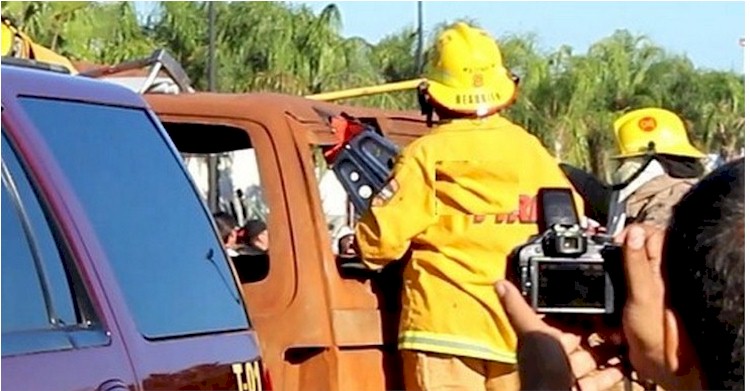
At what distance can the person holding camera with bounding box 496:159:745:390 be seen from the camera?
2014 millimetres

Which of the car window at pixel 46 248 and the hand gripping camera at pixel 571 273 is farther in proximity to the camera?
the car window at pixel 46 248

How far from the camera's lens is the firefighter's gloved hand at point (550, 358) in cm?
238

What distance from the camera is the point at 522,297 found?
2.54 m

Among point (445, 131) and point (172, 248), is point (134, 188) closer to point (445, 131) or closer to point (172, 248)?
point (172, 248)

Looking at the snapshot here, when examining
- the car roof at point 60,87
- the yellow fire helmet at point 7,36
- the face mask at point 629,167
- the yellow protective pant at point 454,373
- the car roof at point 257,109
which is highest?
the yellow fire helmet at point 7,36

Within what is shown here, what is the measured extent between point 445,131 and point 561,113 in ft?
78.0

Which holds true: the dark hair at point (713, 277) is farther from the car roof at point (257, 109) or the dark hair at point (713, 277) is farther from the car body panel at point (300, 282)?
the car roof at point (257, 109)

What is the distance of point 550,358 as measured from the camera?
7.82 ft

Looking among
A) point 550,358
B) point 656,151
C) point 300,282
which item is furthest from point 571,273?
point 656,151

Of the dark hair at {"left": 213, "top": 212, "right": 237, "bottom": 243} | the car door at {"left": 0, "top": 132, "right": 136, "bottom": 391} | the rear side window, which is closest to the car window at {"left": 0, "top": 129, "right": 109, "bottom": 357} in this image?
the car door at {"left": 0, "top": 132, "right": 136, "bottom": 391}

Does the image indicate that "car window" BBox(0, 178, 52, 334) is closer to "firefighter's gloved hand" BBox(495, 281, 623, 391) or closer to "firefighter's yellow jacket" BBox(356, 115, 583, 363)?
"firefighter's gloved hand" BBox(495, 281, 623, 391)

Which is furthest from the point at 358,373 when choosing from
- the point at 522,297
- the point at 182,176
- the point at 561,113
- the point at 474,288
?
the point at 561,113

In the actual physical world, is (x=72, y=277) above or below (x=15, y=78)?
below

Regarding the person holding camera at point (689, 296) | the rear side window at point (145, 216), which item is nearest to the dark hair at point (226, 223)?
the rear side window at point (145, 216)
